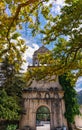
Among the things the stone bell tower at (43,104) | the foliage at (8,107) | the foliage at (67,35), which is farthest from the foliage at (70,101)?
the foliage at (67,35)

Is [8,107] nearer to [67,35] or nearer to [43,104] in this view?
[43,104]

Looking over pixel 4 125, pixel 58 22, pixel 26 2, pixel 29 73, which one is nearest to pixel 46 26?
pixel 58 22

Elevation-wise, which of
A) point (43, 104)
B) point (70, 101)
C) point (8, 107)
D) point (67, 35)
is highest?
point (70, 101)

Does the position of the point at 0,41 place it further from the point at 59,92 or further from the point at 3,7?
the point at 59,92

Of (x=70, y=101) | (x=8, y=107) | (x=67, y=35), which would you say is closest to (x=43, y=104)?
(x=70, y=101)

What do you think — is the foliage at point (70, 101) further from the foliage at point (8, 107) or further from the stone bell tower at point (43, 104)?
the foliage at point (8, 107)

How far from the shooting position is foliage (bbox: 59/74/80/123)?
26547 millimetres

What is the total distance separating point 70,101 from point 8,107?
6.39 metres

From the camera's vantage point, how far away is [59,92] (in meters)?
27.6

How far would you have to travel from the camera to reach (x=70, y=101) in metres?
27.2

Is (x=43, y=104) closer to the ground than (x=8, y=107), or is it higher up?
higher up

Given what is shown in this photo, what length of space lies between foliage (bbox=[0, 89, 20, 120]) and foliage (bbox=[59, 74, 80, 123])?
16.0ft

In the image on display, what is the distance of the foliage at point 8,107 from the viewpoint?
23156 millimetres

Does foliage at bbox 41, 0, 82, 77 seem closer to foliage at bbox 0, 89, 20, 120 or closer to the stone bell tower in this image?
foliage at bbox 0, 89, 20, 120
